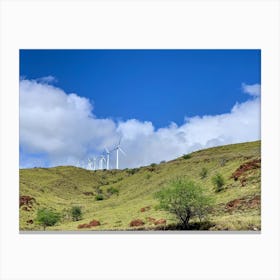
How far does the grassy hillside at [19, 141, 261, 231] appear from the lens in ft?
87.0

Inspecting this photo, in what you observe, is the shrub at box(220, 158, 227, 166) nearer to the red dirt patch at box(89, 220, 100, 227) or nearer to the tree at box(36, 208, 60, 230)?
the red dirt patch at box(89, 220, 100, 227)

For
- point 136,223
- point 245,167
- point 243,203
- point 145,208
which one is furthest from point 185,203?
point 245,167

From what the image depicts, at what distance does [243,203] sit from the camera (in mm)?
27094

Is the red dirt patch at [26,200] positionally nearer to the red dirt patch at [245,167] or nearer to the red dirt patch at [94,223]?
the red dirt patch at [94,223]

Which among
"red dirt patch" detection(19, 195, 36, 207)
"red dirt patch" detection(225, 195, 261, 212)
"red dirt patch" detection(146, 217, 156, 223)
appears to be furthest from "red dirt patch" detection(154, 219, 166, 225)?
"red dirt patch" detection(19, 195, 36, 207)

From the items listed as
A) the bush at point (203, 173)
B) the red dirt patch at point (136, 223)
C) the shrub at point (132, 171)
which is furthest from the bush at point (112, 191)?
the red dirt patch at point (136, 223)

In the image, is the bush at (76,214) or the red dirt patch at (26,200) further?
the red dirt patch at (26,200)

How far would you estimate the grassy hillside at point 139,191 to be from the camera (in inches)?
1045
